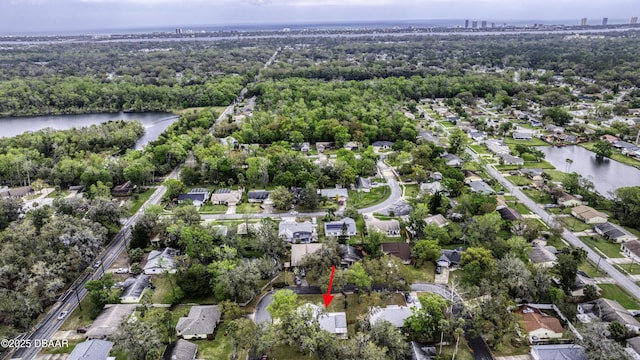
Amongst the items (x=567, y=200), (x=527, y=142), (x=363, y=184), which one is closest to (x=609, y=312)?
(x=567, y=200)

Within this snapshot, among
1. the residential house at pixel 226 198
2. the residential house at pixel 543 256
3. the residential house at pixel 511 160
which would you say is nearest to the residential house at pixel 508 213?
the residential house at pixel 543 256

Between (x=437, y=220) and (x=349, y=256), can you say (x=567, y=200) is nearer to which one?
(x=437, y=220)

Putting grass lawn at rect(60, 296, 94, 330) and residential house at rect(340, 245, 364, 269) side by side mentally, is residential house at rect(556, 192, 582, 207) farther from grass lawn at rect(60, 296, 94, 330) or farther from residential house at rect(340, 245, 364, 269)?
grass lawn at rect(60, 296, 94, 330)

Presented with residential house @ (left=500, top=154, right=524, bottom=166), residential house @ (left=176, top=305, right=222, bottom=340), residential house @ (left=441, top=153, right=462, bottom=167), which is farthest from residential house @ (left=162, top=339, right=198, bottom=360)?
residential house @ (left=500, top=154, right=524, bottom=166)

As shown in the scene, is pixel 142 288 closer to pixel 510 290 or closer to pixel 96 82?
pixel 510 290

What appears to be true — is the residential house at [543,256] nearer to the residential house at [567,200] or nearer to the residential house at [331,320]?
the residential house at [567,200]
